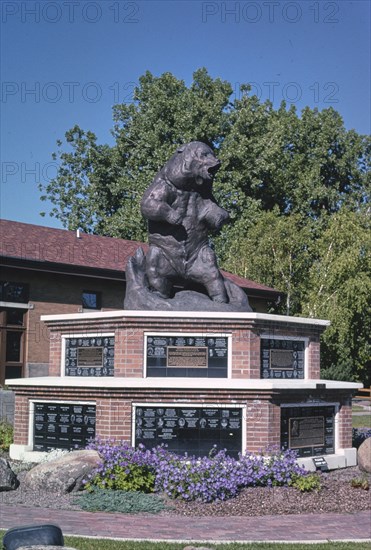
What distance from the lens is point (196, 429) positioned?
1313 centimetres

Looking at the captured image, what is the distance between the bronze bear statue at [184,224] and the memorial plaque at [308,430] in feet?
8.24

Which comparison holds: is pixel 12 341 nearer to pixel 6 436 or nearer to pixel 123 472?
pixel 6 436

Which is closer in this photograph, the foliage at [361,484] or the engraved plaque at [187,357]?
the foliage at [361,484]

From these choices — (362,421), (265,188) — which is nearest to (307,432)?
(362,421)

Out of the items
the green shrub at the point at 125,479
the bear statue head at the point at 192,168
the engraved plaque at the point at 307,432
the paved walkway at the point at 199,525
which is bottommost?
the paved walkway at the point at 199,525

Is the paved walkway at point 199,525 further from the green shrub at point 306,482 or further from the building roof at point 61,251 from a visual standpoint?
the building roof at point 61,251

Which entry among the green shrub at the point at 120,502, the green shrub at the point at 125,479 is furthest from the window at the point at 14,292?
the green shrub at the point at 120,502

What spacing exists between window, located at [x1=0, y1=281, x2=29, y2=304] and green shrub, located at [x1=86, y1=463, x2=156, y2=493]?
13.3m

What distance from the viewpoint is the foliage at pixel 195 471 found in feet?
36.0

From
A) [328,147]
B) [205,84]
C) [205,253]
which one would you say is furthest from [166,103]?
[205,253]

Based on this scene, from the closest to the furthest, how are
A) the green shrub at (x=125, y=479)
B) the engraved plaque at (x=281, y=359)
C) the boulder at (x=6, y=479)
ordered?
the green shrub at (x=125, y=479), the boulder at (x=6, y=479), the engraved plaque at (x=281, y=359)

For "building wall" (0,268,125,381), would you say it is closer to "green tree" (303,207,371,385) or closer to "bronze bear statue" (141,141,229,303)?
"bronze bear statue" (141,141,229,303)

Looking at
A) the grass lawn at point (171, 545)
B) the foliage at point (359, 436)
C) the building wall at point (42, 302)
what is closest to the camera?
the grass lawn at point (171, 545)

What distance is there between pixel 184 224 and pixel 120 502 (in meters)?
6.27
